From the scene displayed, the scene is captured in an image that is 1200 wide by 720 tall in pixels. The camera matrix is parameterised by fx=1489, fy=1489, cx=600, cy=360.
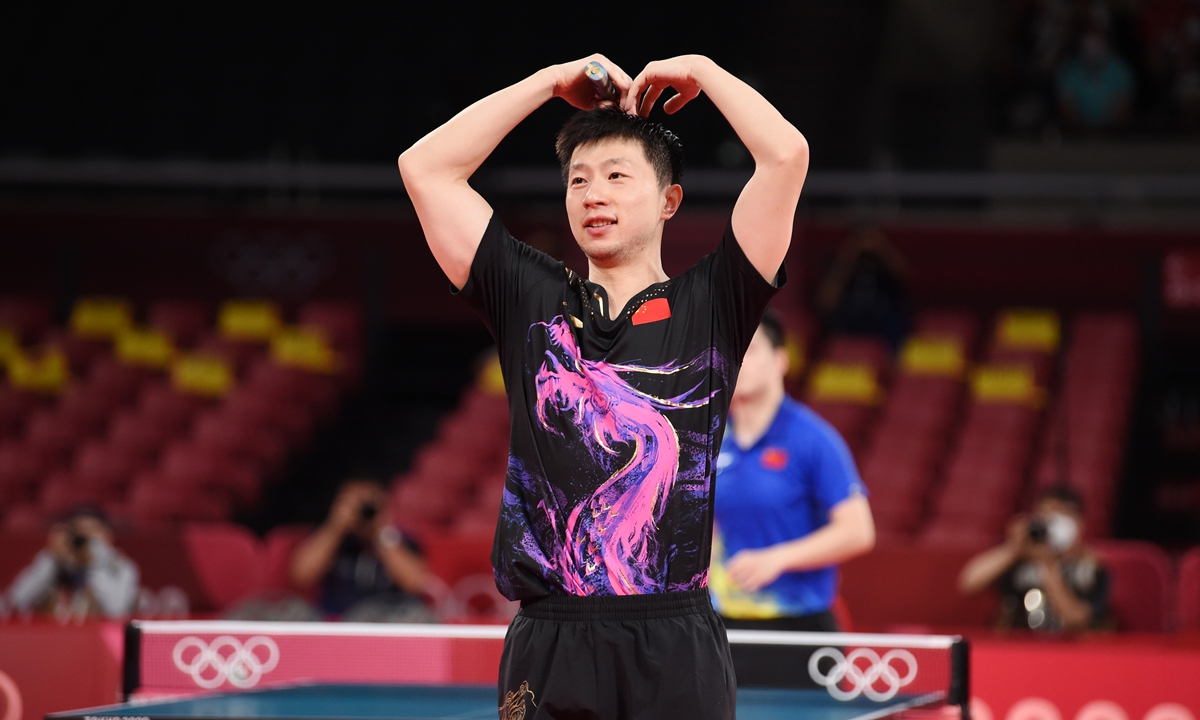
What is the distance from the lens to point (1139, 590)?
822 cm

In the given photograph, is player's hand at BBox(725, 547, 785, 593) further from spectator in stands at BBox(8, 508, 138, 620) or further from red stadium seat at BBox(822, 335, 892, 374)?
red stadium seat at BBox(822, 335, 892, 374)

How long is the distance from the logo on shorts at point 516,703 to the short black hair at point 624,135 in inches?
36.8

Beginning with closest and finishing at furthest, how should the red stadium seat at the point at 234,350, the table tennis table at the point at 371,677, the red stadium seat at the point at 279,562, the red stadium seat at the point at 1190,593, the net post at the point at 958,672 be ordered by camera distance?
1. the table tennis table at the point at 371,677
2. the net post at the point at 958,672
3. the red stadium seat at the point at 1190,593
4. the red stadium seat at the point at 279,562
5. the red stadium seat at the point at 234,350

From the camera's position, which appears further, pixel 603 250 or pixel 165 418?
pixel 165 418

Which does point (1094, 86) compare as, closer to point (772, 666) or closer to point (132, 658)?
point (772, 666)

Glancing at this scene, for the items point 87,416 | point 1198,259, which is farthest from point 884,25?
point 87,416

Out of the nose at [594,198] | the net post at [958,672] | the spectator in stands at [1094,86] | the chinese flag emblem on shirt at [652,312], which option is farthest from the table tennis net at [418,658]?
the spectator in stands at [1094,86]

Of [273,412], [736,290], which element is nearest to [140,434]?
[273,412]

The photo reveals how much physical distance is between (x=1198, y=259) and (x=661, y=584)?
10.9 metres

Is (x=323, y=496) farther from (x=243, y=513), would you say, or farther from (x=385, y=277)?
(x=385, y=277)

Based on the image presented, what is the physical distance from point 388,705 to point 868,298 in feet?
28.6

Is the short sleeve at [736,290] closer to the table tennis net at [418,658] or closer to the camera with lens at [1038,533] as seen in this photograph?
the table tennis net at [418,658]

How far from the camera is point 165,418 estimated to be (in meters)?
11.6

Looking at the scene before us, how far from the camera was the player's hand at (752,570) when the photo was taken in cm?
427
